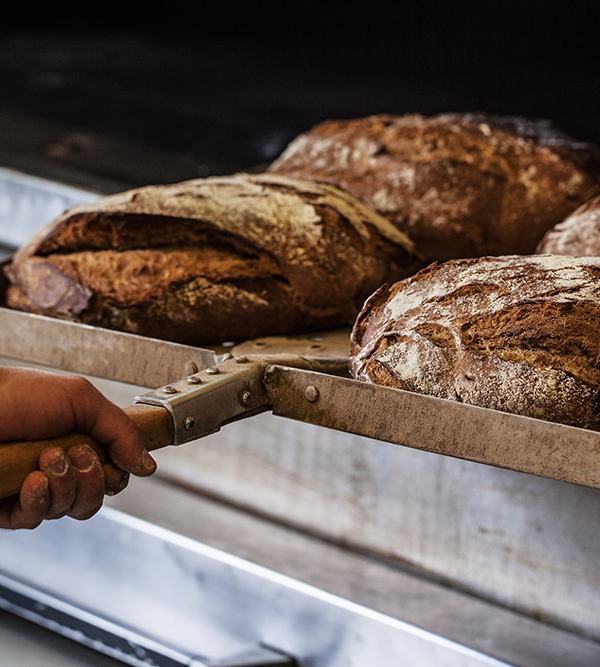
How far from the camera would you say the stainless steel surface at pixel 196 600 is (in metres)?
1.11

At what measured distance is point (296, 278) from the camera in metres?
1.15

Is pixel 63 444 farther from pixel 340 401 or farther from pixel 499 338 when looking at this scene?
pixel 499 338

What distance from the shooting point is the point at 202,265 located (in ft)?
3.61

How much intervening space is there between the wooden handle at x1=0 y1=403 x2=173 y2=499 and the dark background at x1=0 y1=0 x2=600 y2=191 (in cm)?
135

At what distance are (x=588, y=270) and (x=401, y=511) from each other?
0.59 m

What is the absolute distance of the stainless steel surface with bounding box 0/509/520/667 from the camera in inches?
43.5

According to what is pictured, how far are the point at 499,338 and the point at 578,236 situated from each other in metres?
0.38

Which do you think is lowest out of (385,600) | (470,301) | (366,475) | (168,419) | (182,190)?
(385,600)

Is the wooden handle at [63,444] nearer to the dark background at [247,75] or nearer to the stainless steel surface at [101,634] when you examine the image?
the stainless steel surface at [101,634]

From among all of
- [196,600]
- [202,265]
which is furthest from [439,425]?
[196,600]

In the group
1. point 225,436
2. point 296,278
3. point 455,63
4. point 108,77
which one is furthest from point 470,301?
point 108,77

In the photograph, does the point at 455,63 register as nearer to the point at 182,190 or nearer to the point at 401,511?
the point at 182,190

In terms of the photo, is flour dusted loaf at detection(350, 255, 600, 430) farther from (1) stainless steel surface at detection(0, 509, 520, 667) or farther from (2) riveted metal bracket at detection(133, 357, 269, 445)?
(1) stainless steel surface at detection(0, 509, 520, 667)

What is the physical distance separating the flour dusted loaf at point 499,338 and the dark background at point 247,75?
0.99m
